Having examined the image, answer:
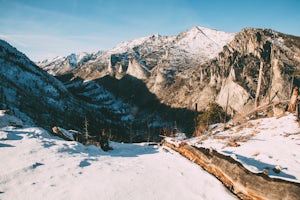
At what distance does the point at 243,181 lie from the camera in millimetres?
6773

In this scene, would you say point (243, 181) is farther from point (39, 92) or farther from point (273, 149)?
point (39, 92)

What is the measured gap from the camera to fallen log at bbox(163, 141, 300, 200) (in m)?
5.62

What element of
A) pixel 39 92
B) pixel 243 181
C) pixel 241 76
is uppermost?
pixel 241 76

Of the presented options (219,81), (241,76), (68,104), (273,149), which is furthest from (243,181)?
(219,81)

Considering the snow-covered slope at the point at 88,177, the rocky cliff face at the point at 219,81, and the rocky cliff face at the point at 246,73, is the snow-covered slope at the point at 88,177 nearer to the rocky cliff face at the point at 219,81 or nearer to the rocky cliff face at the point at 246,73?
the rocky cliff face at the point at 219,81

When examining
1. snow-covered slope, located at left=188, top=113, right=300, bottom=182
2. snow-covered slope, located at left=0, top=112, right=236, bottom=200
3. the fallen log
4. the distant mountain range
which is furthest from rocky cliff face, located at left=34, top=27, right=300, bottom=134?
snow-covered slope, located at left=0, top=112, right=236, bottom=200

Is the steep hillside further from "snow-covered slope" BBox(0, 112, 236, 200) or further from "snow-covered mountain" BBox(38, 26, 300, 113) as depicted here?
"snow-covered slope" BBox(0, 112, 236, 200)

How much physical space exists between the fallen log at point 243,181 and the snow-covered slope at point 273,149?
2.95ft

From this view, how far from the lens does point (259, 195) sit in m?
6.08

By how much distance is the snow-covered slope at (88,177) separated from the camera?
6262 mm

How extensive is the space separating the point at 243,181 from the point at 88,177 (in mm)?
5305

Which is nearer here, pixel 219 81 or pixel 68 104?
pixel 68 104

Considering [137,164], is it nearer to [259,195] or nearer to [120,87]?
[259,195]

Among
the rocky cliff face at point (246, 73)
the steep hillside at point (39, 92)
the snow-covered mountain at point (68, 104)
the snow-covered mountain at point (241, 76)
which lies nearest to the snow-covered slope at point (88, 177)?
the snow-covered mountain at point (68, 104)
